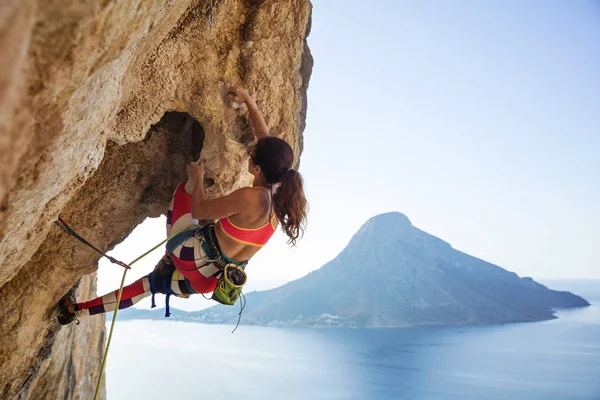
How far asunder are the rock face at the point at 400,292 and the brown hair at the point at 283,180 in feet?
135

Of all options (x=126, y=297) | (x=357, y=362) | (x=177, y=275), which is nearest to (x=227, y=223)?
(x=177, y=275)

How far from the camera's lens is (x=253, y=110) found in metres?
3.14

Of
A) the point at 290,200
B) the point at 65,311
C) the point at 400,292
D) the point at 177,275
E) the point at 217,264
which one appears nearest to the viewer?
the point at 290,200

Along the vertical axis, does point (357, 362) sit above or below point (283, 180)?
below

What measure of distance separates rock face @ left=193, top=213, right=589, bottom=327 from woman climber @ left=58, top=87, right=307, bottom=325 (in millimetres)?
40492

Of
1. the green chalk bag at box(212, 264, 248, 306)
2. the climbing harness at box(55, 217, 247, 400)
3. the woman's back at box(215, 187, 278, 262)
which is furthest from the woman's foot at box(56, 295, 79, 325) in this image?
the woman's back at box(215, 187, 278, 262)

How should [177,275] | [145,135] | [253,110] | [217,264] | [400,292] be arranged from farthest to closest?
[400,292]
[145,135]
[177,275]
[253,110]
[217,264]

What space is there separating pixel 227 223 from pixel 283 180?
17.1 inches

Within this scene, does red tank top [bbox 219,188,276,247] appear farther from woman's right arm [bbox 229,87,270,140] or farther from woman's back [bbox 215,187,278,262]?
woman's right arm [bbox 229,87,270,140]

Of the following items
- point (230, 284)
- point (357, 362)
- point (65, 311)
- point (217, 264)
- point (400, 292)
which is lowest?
point (357, 362)

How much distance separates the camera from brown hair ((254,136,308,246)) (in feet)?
8.66

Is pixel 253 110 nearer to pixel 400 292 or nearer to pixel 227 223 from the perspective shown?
pixel 227 223

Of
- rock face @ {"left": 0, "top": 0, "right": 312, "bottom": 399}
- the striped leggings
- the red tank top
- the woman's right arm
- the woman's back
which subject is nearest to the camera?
rock face @ {"left": 0, "top": 0, "right": 312, "bottom": 399}

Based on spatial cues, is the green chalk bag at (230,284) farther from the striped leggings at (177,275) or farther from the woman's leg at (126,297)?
the woman's leg at (126,297)
